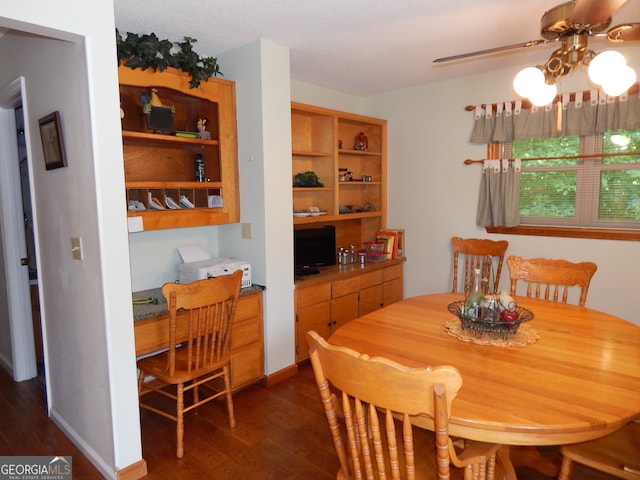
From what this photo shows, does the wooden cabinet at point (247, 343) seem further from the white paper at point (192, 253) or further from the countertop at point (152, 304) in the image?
the white paper at point (192, 253)

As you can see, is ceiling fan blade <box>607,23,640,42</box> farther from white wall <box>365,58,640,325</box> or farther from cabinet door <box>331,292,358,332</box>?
cabinet door <box>331,292,358,332</box>

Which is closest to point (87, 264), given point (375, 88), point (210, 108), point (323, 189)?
point (210, 108)

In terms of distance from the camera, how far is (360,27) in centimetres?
261

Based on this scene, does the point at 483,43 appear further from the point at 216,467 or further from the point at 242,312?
the point at 216,467

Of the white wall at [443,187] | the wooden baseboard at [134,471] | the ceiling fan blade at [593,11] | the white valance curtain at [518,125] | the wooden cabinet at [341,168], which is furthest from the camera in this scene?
the wooden cabinet at [341,168]

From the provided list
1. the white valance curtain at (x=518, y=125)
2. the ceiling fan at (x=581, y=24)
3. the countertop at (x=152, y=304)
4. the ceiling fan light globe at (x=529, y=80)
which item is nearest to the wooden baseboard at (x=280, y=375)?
the countertop at (x=152, y=304)

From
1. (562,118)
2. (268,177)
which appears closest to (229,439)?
(268,177)

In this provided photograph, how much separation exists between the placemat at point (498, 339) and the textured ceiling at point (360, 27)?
1713mm

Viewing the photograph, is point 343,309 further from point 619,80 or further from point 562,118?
point 619,80

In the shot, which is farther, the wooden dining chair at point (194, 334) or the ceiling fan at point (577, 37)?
the wooden dining chair at point (194, 334)

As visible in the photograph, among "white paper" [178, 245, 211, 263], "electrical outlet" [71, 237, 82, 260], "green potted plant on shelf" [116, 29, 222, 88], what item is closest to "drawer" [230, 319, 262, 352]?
"white paper" [178, 245, 211, 263]

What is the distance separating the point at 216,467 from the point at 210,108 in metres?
2.26

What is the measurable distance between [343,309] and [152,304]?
1.59m

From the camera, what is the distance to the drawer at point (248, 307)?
2827 mm
